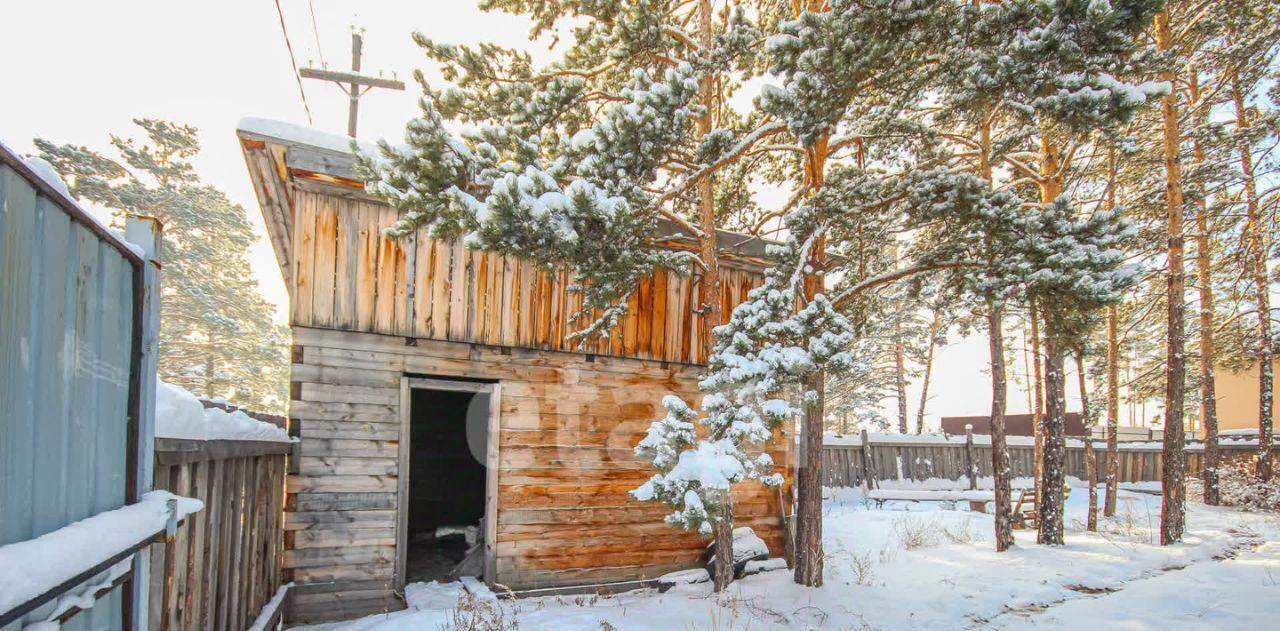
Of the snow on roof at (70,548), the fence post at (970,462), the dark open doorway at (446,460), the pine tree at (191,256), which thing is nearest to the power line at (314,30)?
the dark open doorway at (446,460)

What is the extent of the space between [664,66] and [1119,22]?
4.87m

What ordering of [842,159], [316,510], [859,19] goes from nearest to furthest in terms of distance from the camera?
[859,19] < [316,510] < [842,159]

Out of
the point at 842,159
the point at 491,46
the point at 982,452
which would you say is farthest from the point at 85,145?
the point at 982,452

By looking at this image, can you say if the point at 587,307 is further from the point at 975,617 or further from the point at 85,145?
the point at 85,145

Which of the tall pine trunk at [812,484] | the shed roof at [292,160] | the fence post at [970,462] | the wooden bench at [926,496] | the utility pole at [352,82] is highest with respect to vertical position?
the utility pole at [352,82]

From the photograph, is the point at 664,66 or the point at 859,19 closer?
the point at 859,19

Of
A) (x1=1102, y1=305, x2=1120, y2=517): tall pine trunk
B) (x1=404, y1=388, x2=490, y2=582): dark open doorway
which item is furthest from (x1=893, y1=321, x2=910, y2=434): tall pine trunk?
(x1=404, y1=388, x2=490, y2=582): dark open doorway

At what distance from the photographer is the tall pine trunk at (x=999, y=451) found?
8750mm

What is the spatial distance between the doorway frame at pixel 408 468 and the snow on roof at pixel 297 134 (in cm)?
→ 243

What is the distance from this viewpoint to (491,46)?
22.6 ft

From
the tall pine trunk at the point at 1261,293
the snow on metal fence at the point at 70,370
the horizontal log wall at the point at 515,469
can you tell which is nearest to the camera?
the snow on metal fence at the point at 70,370

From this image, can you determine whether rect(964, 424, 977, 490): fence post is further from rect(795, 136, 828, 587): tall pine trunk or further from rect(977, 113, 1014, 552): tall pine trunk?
rect(795, 136, 828, 587): tall pine trunk

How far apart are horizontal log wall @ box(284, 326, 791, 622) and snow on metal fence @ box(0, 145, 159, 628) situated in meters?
3.94

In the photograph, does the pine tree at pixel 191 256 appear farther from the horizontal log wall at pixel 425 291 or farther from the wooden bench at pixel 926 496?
the wooden bench at pixel 926 496
